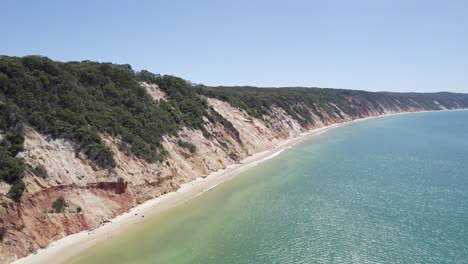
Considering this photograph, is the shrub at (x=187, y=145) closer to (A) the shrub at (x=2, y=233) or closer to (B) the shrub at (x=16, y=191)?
(B) the shrub at (x=16, y=191)

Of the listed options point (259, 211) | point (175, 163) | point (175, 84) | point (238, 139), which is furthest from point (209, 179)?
point (175, 84)

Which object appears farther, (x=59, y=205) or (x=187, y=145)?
(x=187, y=145)

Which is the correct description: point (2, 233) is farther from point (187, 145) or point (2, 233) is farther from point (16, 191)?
point (187, 145)

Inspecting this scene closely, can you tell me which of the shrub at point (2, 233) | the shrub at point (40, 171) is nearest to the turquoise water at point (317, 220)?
the shrub at point (2, 233)

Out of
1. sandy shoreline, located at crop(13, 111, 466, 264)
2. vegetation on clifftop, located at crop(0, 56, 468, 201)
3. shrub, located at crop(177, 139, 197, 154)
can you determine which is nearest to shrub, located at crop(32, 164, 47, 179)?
vegetation on clifftop, located at crop(0, 56, 468, 201)

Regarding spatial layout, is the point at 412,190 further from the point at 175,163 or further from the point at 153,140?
the point at 153,140

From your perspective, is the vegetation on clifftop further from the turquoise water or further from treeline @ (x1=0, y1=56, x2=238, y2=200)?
the turquoise water

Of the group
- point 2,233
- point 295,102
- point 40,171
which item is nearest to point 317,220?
point 40,171
